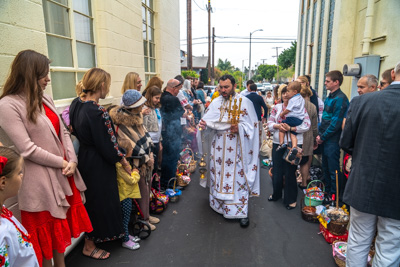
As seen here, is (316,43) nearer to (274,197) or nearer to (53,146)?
(274,197)

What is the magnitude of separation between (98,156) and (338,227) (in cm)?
282

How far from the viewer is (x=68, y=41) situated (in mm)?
3924

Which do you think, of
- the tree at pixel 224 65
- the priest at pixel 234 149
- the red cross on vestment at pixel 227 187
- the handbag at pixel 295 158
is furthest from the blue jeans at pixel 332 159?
the tree at pixel 224 65

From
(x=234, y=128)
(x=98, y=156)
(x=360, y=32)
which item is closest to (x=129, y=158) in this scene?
(x=98, y=156)

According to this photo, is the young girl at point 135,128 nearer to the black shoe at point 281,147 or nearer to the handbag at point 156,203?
the handbag at point 156,203

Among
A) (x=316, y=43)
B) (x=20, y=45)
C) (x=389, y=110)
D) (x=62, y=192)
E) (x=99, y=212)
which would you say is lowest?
(x=99, y=212)

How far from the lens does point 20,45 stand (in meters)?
2.61

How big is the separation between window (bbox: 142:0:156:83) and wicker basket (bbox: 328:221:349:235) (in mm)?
5440

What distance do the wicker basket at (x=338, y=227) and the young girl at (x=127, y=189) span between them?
2.30 meters

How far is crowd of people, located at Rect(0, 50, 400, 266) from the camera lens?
211 cm

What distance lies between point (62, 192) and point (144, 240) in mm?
1414

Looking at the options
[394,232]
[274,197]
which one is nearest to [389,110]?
[394,232]

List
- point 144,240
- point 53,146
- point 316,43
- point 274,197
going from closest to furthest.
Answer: point 53,146 < point 144,240 < point 274,197 < point 316,43

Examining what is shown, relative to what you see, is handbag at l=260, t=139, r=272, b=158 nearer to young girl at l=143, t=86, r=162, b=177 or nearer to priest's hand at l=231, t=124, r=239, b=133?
priest's hand at l=231, t=124, r=239, b=133
